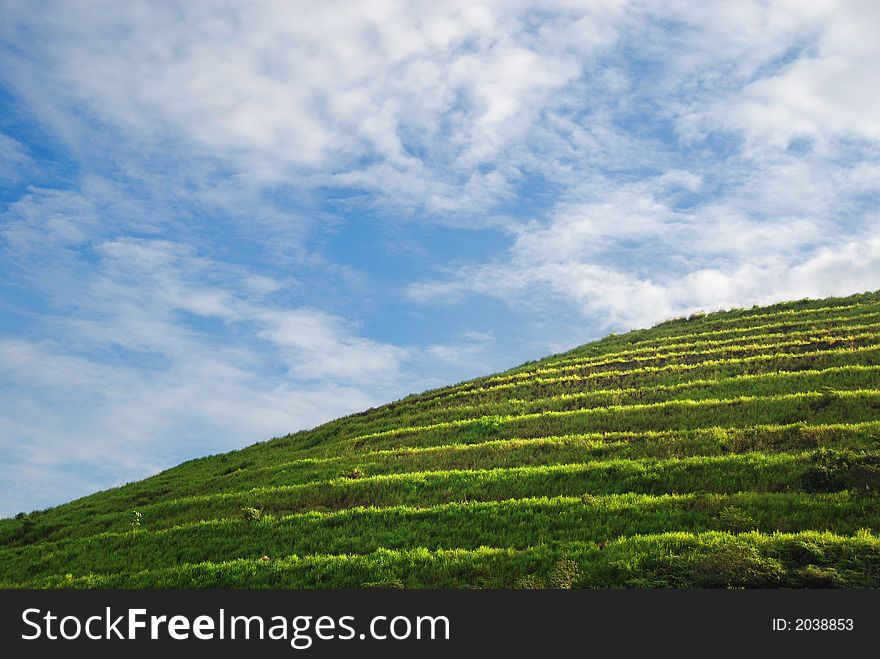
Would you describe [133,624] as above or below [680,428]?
below

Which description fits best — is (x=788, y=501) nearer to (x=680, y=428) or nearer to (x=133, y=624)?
(x=680, y=428)

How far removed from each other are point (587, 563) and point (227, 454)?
3410cm

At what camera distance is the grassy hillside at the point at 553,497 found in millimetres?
16000

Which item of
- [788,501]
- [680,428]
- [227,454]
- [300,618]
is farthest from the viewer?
[227,454]

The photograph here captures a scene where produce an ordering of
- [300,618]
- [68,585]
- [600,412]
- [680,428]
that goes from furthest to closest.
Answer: [600,412]
[680,428]
[68,585]
[300,618]

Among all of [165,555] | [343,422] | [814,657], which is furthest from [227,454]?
[814,657]

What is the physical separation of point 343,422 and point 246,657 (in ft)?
108

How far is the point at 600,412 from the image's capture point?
107 ft

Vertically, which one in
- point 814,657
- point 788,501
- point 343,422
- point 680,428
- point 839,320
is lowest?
point 814,657

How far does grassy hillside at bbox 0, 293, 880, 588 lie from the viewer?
52.5ft

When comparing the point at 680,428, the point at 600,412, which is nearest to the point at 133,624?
the point at 680,428

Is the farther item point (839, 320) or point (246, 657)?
point (839, 320)

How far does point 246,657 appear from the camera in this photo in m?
12.4

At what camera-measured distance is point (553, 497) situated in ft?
70.6
